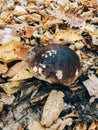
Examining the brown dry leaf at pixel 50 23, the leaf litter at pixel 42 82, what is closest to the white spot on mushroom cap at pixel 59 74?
the leaf litter at pixel 42 82

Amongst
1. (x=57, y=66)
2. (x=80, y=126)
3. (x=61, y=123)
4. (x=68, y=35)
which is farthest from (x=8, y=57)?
(x=80, y=126)

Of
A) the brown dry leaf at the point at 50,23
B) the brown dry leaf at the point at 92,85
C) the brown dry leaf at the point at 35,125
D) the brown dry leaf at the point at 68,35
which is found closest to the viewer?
the brown dry leaf at the point at 35,125

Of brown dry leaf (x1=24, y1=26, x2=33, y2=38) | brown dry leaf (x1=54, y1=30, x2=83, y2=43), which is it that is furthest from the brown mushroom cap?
brown dry leaf (x1=24, y1=26, x2=33, y2=38)

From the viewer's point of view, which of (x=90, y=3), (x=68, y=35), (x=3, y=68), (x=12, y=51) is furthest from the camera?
(x=90, y=3)

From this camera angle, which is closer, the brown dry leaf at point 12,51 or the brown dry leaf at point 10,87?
the brown dry leaf at point 10,87

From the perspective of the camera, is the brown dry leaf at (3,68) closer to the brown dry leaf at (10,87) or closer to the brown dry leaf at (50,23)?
the brown dry leaf at (10,87)

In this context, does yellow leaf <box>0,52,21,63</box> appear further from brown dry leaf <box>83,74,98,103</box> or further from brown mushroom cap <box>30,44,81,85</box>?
brown dry leaf <box>83,74,98,103</box>

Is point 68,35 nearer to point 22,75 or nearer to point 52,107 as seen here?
point 22,75
